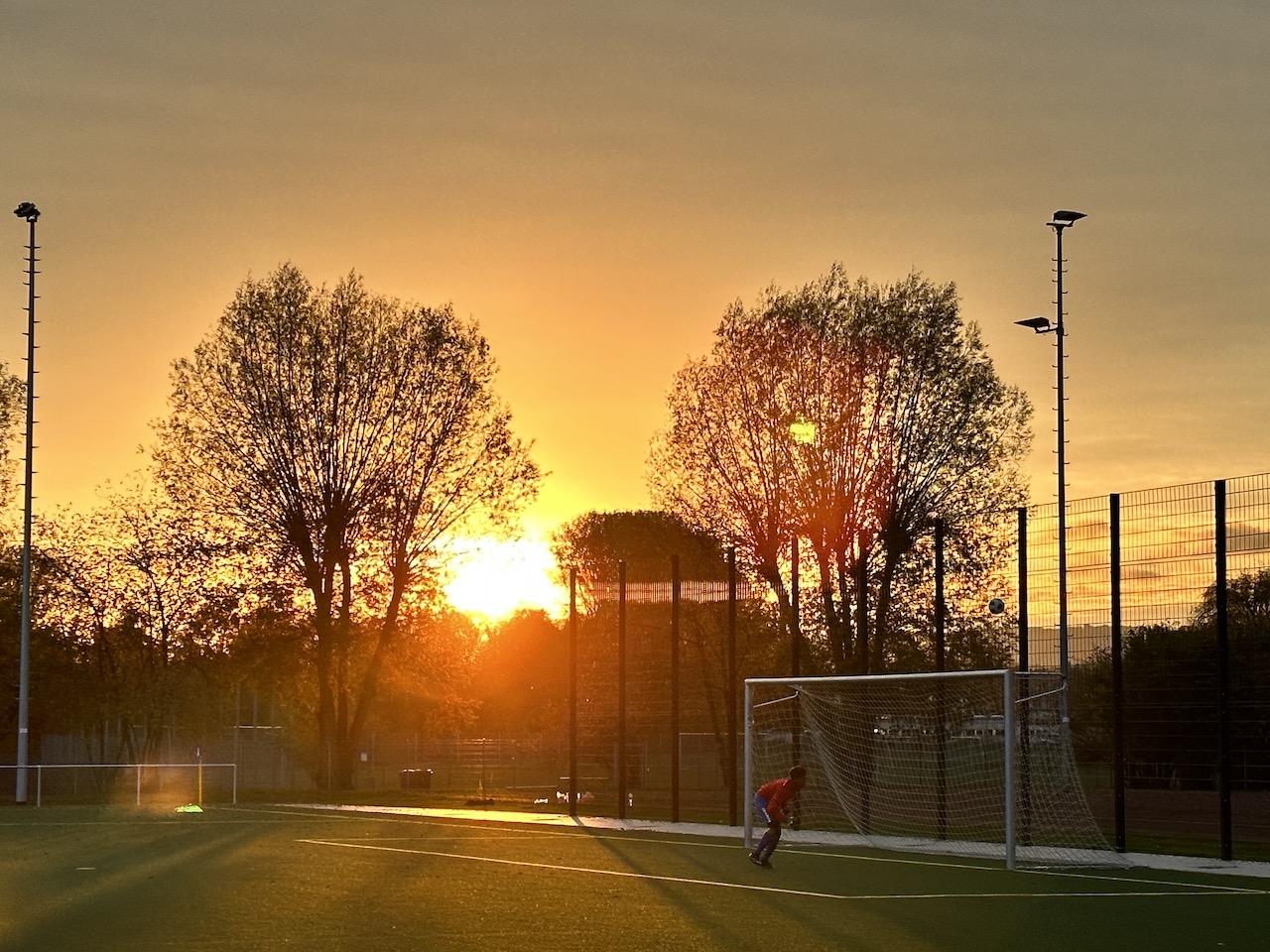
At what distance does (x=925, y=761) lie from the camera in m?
27.5

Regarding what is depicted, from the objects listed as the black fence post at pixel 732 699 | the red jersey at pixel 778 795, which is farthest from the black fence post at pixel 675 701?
the red jersey at pixel 778 795

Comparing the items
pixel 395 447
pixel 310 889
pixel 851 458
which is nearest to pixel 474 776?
pixel 395 447

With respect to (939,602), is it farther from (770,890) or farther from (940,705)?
(770,890)

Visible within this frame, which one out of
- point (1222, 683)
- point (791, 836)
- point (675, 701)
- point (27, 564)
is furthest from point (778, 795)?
point (27, 564)

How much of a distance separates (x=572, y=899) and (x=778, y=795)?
4897 mm

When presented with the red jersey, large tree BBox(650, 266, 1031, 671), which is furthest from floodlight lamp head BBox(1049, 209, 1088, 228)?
the red jersey

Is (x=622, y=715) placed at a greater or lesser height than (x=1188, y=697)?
lesser

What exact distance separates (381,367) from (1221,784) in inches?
1166

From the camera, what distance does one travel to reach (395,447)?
46.6 m

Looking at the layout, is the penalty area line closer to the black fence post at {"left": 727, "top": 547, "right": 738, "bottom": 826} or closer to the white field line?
the white field line

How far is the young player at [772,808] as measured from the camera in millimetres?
19281

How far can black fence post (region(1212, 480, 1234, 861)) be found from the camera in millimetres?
21281

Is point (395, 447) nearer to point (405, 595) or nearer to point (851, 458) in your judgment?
point (405, 595)

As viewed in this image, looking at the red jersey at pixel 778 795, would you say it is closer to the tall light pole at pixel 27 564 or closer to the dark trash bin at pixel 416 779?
the tall light pole at pixel 27 564
